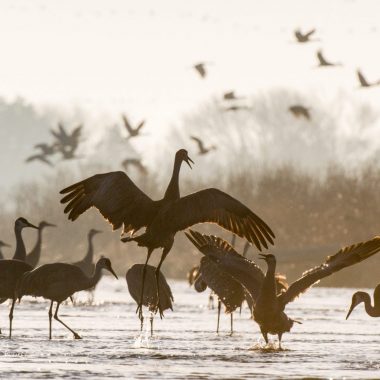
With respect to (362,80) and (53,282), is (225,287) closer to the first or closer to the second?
(53,282)

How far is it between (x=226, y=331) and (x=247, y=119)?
84190 millimetres

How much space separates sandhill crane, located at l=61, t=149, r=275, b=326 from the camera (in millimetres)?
18781

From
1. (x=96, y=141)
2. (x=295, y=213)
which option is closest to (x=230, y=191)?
(x=295, y=213)

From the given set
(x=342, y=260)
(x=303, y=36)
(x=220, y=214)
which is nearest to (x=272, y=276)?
(x=342, y=260)

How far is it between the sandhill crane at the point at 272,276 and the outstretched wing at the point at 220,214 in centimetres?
37

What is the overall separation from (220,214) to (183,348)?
6.00ft

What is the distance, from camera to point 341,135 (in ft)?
352

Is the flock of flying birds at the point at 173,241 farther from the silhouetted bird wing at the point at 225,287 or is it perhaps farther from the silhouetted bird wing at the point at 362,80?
the silhouetted bird wing at the point at 362,80

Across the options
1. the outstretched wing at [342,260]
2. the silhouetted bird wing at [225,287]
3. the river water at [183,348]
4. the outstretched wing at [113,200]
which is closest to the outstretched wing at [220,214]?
the outstretched wing at [113,200]

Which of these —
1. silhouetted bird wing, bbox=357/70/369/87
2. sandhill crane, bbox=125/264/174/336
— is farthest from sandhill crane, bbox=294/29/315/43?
sandhill crane, bbox=125/264/174/336

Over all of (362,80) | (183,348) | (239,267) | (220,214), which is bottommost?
(183,348)

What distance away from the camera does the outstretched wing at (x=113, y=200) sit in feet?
62.1

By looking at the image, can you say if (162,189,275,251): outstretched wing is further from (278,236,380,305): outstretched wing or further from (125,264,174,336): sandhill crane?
(125,264,174,336): sandhill crane

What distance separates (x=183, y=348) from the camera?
60.4ft
